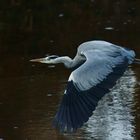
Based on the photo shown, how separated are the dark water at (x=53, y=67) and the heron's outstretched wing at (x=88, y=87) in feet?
2.66

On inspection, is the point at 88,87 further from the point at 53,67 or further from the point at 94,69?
the point at 53,67

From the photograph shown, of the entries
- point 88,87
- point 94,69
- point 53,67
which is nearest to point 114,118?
point 94,69

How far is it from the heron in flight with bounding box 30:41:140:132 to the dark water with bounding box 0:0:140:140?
81cm

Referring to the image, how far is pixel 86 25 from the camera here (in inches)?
443

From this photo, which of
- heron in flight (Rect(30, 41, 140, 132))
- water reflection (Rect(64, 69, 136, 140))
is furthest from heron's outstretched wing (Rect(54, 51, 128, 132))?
water reflection (Rect(64, 69, 136, 140))

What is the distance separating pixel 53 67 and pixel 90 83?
354 centimetres

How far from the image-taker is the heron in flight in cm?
471

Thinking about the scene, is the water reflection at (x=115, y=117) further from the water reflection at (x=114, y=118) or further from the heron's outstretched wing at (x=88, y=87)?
the heron's outstretched wing at (x=88, y=87)

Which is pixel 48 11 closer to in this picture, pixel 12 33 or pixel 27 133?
pixel 12 33

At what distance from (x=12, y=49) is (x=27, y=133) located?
3990mm

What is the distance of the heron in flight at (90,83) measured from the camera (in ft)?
15.5

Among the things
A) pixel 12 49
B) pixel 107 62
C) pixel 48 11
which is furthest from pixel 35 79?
pixel 48 11

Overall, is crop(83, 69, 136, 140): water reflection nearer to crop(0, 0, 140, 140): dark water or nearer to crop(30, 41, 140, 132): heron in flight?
crop(0, 0, 140, 140): dark water

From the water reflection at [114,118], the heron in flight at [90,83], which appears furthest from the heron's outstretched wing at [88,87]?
the water reflection at [114,118]
